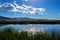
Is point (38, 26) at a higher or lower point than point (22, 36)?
higher

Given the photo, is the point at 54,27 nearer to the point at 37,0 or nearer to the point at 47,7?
the point at 47,7

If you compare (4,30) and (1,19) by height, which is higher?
(1,19)

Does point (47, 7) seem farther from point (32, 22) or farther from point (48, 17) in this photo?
point (32, 22)

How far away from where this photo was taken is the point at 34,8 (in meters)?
2.40

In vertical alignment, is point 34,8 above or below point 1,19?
above

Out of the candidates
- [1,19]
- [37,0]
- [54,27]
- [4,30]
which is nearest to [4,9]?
[1,19]

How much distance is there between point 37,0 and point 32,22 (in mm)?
323

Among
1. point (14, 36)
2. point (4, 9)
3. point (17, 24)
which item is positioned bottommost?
→ point (14, 36)

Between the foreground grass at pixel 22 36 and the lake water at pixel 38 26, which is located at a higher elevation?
the lake water at pixel 38 26

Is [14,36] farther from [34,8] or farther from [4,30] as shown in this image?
[34,8]

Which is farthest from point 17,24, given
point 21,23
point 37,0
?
point 37,0

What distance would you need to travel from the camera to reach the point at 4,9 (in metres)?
2.42

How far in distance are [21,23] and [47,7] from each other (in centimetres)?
42

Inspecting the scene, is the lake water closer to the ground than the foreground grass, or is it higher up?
higher up
